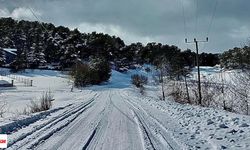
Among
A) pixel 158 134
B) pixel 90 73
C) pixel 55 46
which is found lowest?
pixel 158 134

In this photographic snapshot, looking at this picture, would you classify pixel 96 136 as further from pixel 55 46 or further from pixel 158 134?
pixel 55 46

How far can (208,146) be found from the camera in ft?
30.9

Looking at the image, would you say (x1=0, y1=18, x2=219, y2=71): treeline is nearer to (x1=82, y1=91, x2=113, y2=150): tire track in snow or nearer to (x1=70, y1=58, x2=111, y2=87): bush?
(x1=70, y1=58, x2=111, y2=87): bush

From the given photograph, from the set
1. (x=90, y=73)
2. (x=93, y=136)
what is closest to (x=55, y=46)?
(x=90, y=73)

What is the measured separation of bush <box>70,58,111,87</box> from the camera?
79.8 meters

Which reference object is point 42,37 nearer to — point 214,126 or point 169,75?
point 169,75

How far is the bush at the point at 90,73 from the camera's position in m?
79.8

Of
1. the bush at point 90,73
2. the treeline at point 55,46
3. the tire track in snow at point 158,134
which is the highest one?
the treeline at point 55,46

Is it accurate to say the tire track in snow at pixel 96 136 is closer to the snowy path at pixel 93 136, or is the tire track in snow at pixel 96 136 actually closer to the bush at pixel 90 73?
the snowy path at pixel 93 136

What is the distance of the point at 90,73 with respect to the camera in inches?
3278

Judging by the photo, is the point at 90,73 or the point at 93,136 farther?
the point at 90,73

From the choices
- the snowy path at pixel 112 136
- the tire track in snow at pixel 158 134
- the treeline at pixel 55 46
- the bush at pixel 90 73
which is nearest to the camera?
the snowy path at pixel 112 136

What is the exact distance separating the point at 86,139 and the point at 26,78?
8305 centimetres

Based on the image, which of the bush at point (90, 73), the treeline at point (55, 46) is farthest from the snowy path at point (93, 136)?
the treeline at point (55, 46)
